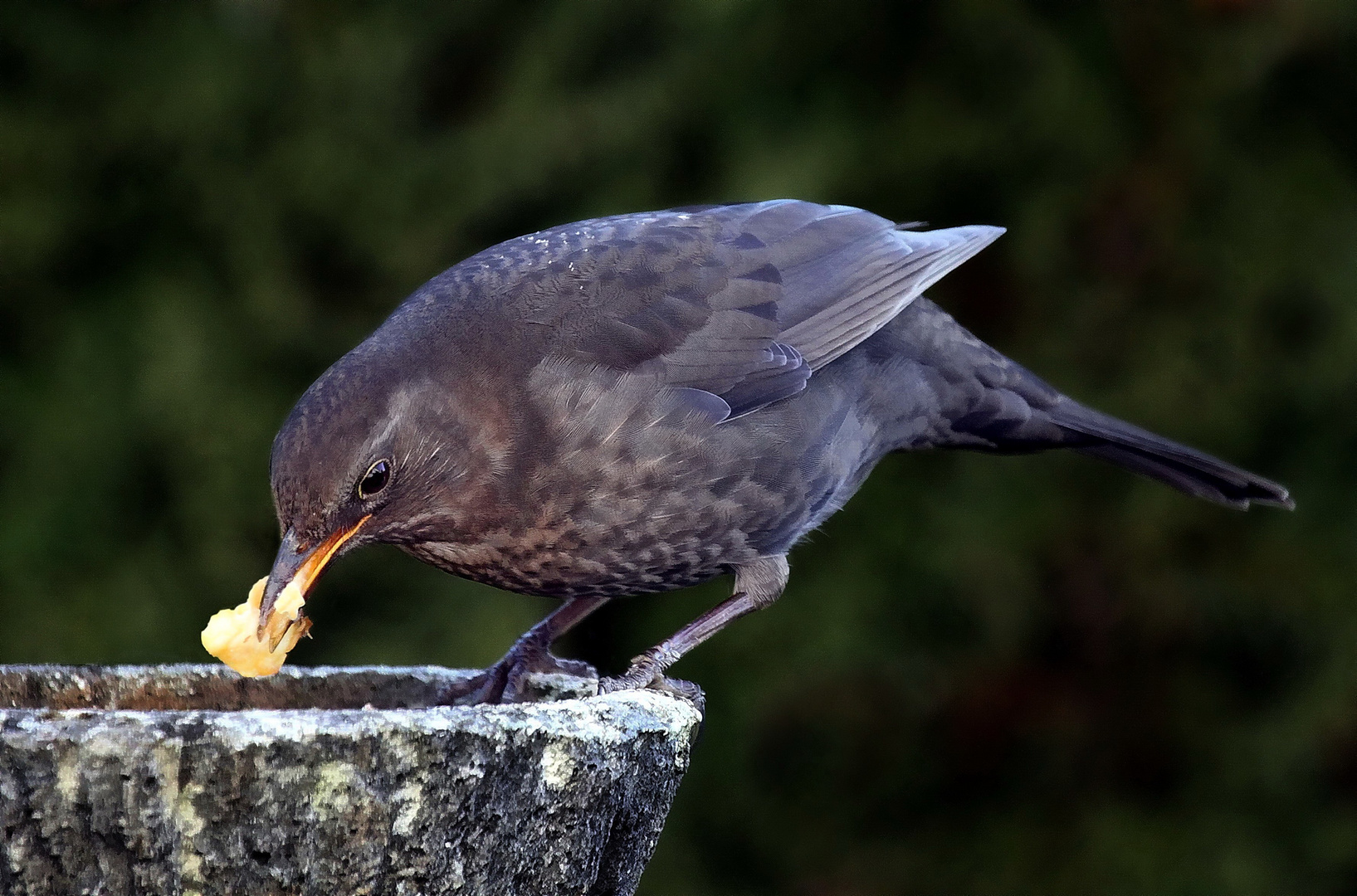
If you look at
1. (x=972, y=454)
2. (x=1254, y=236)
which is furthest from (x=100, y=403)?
(x=1254, y=236)

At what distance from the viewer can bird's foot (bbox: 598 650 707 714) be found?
257cm

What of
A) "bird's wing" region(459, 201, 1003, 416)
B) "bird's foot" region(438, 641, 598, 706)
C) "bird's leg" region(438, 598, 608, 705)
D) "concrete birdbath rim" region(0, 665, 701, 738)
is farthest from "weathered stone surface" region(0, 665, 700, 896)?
"bird's wing" region(459, 201, 1003, 416)

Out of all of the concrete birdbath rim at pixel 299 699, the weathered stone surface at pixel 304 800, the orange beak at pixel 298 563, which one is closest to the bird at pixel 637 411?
the orange beak at pixel 298 563

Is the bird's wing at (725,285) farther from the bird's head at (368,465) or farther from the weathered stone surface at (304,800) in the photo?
the weathered stone surface at (304,800)

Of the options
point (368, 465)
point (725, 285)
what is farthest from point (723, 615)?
point (368, 465)

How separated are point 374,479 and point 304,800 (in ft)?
3.43

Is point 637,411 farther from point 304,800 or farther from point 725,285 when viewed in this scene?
point 304,800

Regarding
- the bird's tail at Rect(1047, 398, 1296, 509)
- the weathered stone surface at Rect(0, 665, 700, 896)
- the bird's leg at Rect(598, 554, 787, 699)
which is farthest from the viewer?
the bird's tail at Rect(1047, 398, 1296, 509)

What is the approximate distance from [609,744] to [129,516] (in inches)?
94.6

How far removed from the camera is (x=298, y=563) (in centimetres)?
241

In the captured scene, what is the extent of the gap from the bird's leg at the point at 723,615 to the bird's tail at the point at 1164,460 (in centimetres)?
94

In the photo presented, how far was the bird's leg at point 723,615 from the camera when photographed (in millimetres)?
2670

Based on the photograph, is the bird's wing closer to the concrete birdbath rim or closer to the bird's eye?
the bird's eye

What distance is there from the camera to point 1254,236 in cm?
382
